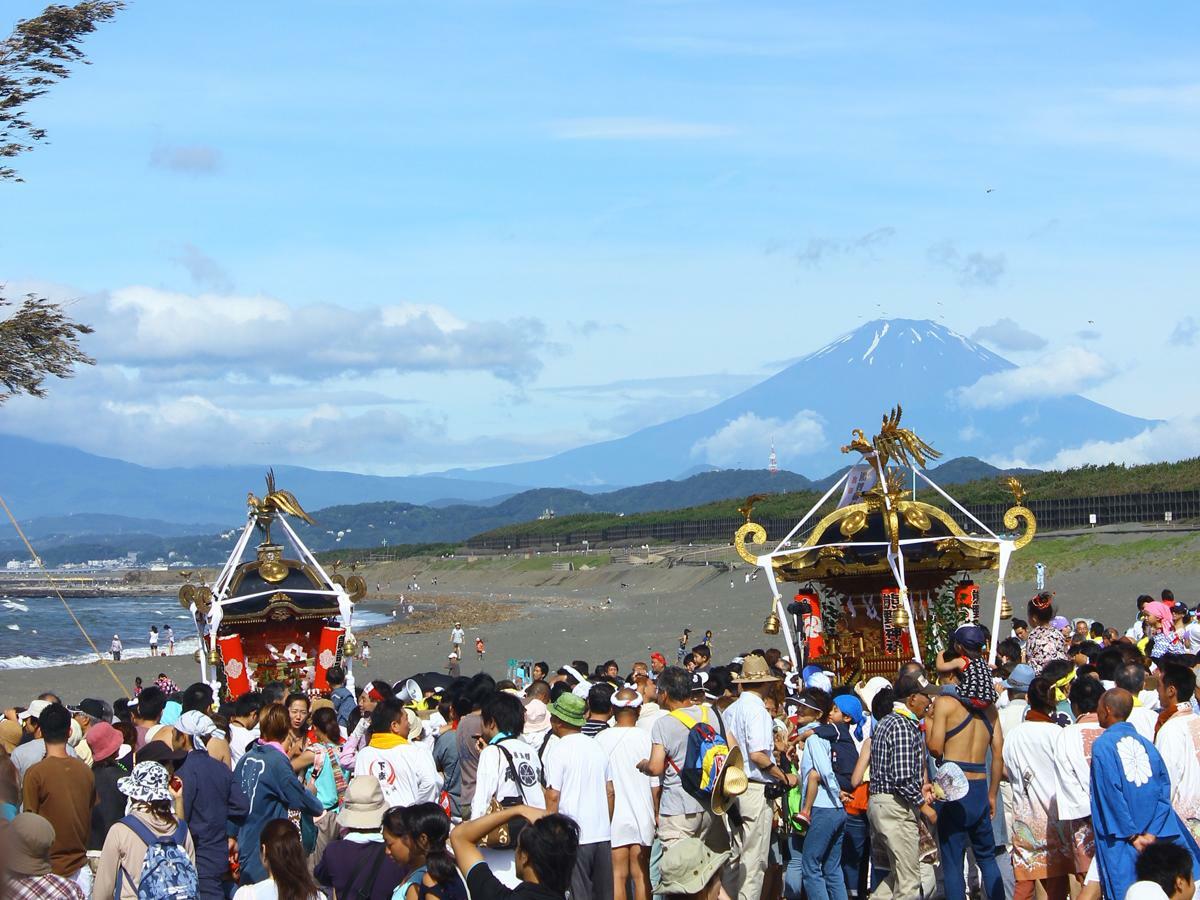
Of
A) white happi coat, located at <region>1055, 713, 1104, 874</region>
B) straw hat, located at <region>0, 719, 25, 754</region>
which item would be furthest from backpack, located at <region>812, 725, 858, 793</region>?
straw hat, located at <region>0, 719, 25, 754</region>

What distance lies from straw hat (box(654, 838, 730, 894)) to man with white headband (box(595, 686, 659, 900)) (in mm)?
186

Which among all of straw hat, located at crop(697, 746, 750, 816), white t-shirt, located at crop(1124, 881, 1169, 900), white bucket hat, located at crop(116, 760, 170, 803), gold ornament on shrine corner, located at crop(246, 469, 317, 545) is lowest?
white t-shirt, located at crop(1124, 881, 1169, 900)

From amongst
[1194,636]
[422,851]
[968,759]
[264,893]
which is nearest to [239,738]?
[264,893]

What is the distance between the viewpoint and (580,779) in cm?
903

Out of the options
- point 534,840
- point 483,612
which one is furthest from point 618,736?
point 483,612

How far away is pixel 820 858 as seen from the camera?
10312mm

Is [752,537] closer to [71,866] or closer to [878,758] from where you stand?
[878,758]

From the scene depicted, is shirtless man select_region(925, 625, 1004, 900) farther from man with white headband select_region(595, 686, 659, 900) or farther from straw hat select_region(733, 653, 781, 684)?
man with white headband select_region(595, 686, 659, 900)

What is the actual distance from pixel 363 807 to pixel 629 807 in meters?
1.80

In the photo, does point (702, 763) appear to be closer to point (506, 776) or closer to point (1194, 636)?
point (506, 776)

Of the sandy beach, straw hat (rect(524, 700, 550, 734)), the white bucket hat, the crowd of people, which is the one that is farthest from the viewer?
the sandy beach

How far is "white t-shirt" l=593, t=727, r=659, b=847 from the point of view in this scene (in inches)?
366

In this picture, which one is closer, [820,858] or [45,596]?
[820,858]

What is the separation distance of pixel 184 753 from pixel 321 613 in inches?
440
